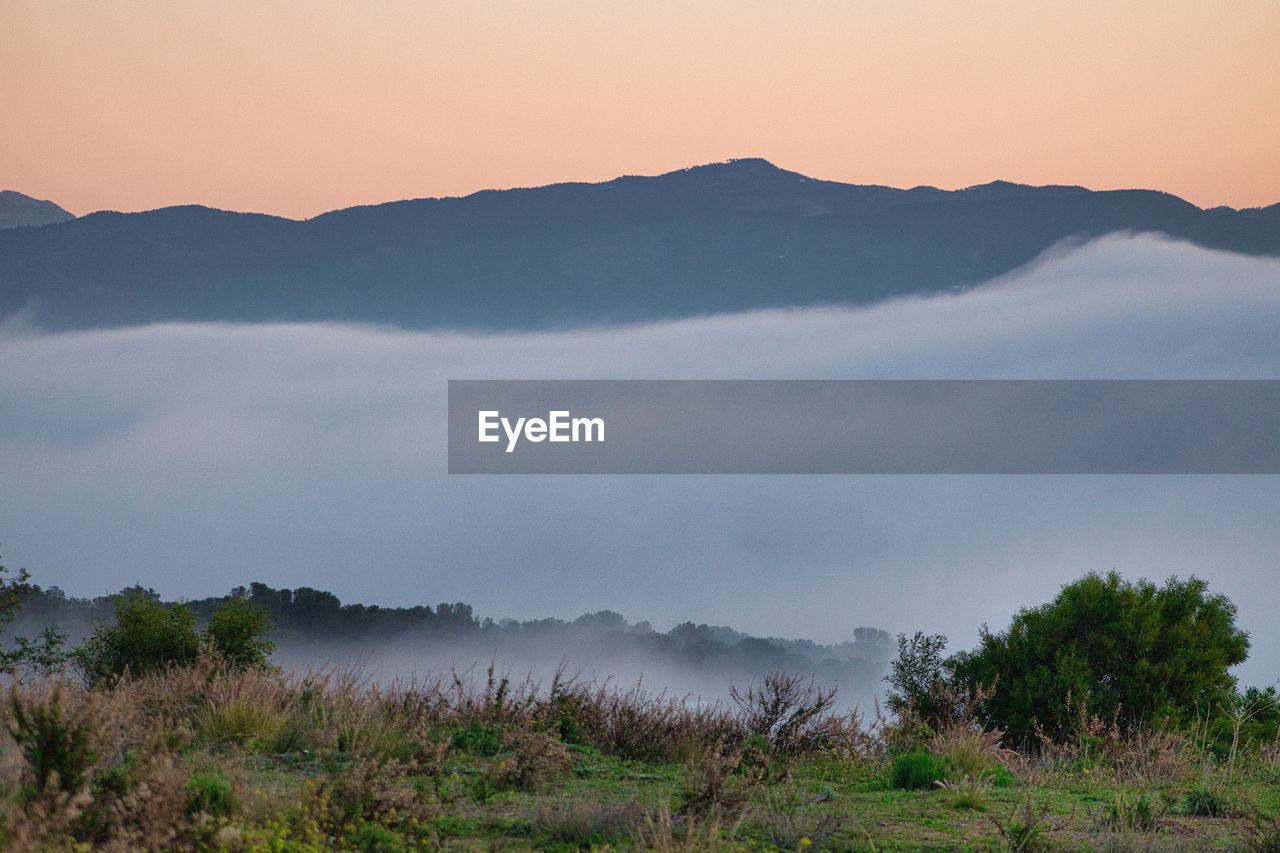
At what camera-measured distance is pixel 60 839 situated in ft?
19.1

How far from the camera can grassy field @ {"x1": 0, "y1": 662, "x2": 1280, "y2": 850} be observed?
6.41 m

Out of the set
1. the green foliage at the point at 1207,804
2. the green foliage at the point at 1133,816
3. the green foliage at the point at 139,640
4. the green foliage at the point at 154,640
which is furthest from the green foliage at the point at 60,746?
the green foliage at the point at 1207,804

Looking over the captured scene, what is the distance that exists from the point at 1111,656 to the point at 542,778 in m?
10.9

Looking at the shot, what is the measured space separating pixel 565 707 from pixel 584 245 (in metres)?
82.6

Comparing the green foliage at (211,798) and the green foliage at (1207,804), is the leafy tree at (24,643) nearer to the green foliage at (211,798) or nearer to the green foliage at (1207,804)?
the green foliage at (211,798)

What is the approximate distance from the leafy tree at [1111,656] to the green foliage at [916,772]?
6.09 metres

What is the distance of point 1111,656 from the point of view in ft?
56.3

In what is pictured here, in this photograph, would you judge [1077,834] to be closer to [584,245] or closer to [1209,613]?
[1209,613]

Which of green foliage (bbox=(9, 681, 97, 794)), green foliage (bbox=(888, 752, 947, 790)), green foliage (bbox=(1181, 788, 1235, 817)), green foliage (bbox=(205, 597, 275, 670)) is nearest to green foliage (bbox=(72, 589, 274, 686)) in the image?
green foliage (bbox=(205, 597, 275, 670))

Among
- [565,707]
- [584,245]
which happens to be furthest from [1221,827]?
[584,245]

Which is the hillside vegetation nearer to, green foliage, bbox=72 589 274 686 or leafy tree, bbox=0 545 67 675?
green foliage, bbox=72 589 274 686

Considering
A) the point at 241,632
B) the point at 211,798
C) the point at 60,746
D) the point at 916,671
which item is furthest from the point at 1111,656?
the point at 60,746

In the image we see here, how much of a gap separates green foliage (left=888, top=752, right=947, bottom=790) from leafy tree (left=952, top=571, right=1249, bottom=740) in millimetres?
6089

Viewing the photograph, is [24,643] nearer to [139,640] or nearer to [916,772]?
[139,640]
